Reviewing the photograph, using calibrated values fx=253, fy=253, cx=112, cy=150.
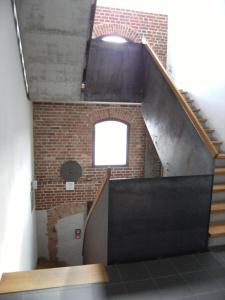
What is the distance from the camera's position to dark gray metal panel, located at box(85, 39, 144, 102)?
179 inches

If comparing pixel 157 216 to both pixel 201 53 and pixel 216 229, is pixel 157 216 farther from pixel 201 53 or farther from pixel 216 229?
pixel 201 53

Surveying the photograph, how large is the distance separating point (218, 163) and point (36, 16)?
3.24 metres

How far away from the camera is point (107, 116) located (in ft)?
19.3

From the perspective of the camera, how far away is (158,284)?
8.13 ft

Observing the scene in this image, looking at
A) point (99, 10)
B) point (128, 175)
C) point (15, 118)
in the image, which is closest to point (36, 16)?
point (15, 118)

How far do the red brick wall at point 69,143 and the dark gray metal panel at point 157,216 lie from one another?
3.20 metres

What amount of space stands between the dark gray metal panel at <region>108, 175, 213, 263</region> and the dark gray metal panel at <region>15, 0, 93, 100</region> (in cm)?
171

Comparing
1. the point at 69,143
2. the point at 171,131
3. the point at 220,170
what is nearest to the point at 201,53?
the point at 171,131

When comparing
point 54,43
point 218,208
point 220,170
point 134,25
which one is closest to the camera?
point 54,43

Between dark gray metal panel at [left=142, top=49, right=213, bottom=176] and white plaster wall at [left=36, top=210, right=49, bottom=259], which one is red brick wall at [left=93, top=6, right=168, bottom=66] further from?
white plaster wall at [left=36, top=210, right=49, bottom=259]

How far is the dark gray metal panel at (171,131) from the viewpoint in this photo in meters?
3.44

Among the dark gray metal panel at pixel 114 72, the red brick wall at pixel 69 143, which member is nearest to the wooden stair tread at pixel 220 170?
the dark gray metal panel at pixel 114 72

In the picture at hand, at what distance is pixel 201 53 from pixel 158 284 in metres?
4.25

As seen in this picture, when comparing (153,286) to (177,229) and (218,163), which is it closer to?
(177,229)
